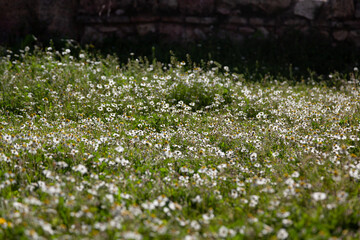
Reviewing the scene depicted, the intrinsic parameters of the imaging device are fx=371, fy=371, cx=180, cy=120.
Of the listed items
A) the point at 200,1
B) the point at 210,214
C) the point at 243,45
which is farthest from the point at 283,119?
the point at 200,1

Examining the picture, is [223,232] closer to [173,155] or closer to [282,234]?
[282,234]

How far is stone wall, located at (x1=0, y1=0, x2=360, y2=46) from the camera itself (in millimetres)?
9148

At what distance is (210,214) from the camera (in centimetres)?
315

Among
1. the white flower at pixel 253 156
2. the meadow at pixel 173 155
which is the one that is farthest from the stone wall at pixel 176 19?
the white flower at pixel 253 156

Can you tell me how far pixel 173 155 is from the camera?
4.25 metres

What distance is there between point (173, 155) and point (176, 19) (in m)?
5.95

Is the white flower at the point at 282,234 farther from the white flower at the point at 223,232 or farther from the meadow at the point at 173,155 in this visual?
the white flower at the point at 223,232

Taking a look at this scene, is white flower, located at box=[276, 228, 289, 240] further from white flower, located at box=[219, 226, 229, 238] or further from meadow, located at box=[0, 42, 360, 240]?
white flower, located at box=[219, 226, 229, 238]

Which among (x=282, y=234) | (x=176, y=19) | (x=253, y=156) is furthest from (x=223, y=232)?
(x=176, y=19)

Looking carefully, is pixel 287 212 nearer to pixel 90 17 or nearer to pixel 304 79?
pixel 304 79

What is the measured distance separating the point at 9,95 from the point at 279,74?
17.6ft

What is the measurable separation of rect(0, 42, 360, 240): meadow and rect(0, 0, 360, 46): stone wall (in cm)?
207

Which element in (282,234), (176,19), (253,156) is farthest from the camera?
(176,19)

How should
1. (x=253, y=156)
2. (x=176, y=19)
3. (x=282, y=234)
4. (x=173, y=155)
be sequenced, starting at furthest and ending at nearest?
1. (x=176, y=19)
2. (x=173, y=155)
3. (x=253, y=156)
4. (x=282, y=234)
